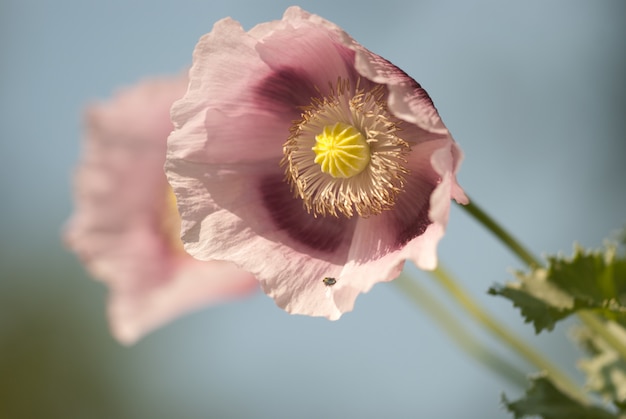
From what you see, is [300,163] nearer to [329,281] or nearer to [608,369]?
[329,281]

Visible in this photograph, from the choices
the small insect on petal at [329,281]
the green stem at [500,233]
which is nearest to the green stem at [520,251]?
the green stem at [500,233]

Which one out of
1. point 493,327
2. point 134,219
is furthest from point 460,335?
point 134,219

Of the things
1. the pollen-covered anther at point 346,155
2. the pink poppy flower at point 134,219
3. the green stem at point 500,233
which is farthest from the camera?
the pink poppy flower at point 134,219

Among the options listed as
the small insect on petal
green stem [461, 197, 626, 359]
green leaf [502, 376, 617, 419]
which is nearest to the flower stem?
green stem [461, 197, 626, 359]

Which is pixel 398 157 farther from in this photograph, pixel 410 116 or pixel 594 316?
pixel 594 316

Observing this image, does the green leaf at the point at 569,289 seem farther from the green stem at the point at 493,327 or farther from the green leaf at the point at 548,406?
the green stem at the point at 493,327
